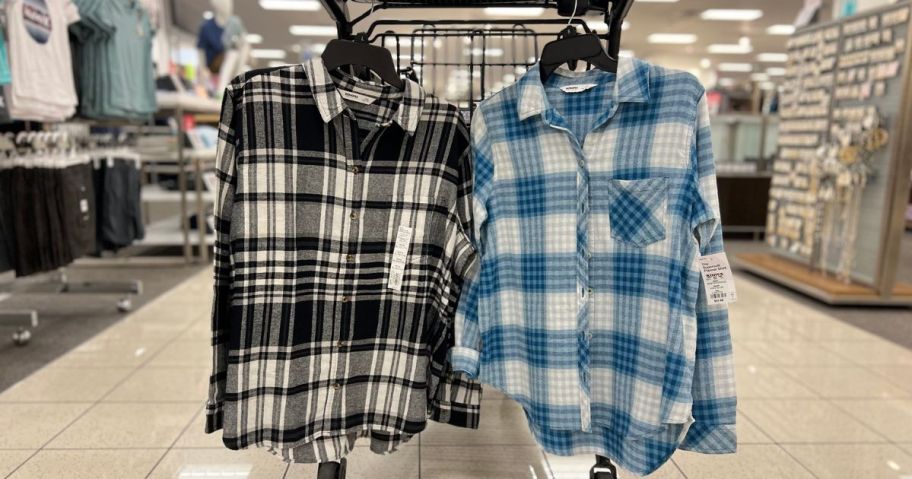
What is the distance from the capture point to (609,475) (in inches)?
62.6

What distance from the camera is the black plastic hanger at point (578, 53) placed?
4.51 ft

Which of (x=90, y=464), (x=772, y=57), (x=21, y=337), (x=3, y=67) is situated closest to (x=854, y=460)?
(x=90, y=464)

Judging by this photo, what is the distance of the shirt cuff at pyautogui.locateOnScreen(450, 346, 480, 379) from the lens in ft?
4.62

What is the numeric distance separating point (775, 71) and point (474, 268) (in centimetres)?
2033

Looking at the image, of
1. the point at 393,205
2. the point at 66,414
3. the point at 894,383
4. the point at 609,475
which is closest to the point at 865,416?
the point at 894,383

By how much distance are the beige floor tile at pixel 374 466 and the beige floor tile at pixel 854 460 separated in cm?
139

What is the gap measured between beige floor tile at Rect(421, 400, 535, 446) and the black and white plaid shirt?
0.75 m

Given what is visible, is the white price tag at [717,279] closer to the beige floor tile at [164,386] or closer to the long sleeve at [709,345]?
the long sleeve at [709,345]

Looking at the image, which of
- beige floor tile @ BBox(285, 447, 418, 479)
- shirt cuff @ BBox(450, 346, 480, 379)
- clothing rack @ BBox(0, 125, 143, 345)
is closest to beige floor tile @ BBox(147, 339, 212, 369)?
clothing rack @ BBox(0, 125, 143, 345)

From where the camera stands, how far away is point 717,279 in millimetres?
1286

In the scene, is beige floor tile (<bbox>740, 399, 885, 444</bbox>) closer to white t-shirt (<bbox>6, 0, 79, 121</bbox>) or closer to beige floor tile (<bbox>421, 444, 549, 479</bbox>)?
beige floor tile (<bbox>421, 444, 549, 479</bbox>)

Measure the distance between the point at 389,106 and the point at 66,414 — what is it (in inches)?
79.1

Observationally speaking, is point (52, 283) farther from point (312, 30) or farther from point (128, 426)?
point (312, 30)

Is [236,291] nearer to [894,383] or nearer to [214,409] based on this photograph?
[214,409]
